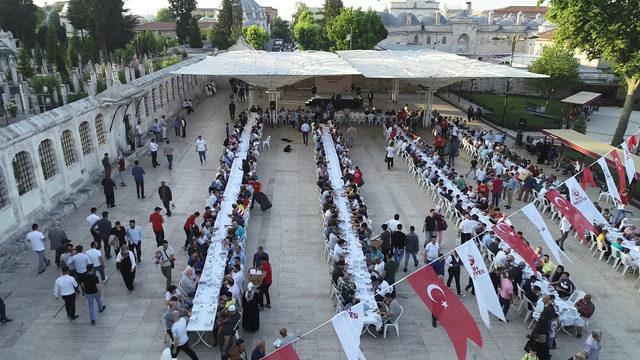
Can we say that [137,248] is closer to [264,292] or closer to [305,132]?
[264,292]

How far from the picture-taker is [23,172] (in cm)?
1330

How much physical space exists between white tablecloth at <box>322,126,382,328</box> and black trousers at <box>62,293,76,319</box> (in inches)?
236

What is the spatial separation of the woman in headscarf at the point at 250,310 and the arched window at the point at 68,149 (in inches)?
389

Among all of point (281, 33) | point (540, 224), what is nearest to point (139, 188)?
point (540, 224)

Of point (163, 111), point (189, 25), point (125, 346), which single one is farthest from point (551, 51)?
point (189, 25)

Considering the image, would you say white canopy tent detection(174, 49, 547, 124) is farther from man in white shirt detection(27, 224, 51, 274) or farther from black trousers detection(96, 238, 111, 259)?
man in white shirt detection(27, 224, 51, 274)

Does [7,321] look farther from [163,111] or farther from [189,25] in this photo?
[189,25]

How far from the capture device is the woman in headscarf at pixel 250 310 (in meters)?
9.31

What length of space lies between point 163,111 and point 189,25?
33155 mm

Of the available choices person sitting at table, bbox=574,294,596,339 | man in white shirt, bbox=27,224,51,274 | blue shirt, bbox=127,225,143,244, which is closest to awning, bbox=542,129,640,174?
person sitting at table, bbox=574,294,596,339

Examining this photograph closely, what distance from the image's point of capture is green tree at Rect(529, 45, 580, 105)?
3519cm

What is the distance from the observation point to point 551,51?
36.3 m

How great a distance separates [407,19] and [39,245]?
98.4m

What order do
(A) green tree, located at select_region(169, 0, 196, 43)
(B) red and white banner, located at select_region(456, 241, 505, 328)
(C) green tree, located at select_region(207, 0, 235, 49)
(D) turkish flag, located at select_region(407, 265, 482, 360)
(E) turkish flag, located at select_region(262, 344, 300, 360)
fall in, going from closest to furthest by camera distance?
(E) turkish flag, located at select_region(262, 344, 300, 360)
(D) turkish flag, located at select_region(407, 265, 482, 360)
(B) red and white banner, located at select_region(456, 241, 505, 328)
(A) green tree, located at select_region(169, 0, 196, 43)
(C) green tree, located at select_region(207, 0, 235, 49)
